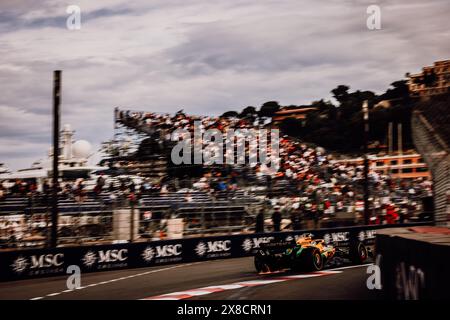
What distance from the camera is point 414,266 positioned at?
7492mm

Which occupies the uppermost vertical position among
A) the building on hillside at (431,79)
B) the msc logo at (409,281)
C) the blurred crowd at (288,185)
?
the building on hillside at (431,79)

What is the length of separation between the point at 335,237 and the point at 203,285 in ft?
34.1

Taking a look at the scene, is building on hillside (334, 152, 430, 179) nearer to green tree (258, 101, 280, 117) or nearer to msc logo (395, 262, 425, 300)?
green tree (258, 101, 280, 117)

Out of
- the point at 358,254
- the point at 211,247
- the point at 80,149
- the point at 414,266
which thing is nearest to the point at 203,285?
the point at 358,254

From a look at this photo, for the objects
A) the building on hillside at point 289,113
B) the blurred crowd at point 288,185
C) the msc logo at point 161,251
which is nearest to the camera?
the msc logo at point 161,251

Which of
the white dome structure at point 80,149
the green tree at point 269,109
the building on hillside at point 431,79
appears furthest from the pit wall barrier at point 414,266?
the green tree at point 269,109

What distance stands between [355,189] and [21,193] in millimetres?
15120

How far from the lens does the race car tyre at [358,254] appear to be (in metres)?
16.2

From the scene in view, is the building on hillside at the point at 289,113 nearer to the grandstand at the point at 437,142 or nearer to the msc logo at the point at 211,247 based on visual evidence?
the msc logo at the point at 211,247

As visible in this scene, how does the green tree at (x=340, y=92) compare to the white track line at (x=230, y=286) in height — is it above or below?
above
